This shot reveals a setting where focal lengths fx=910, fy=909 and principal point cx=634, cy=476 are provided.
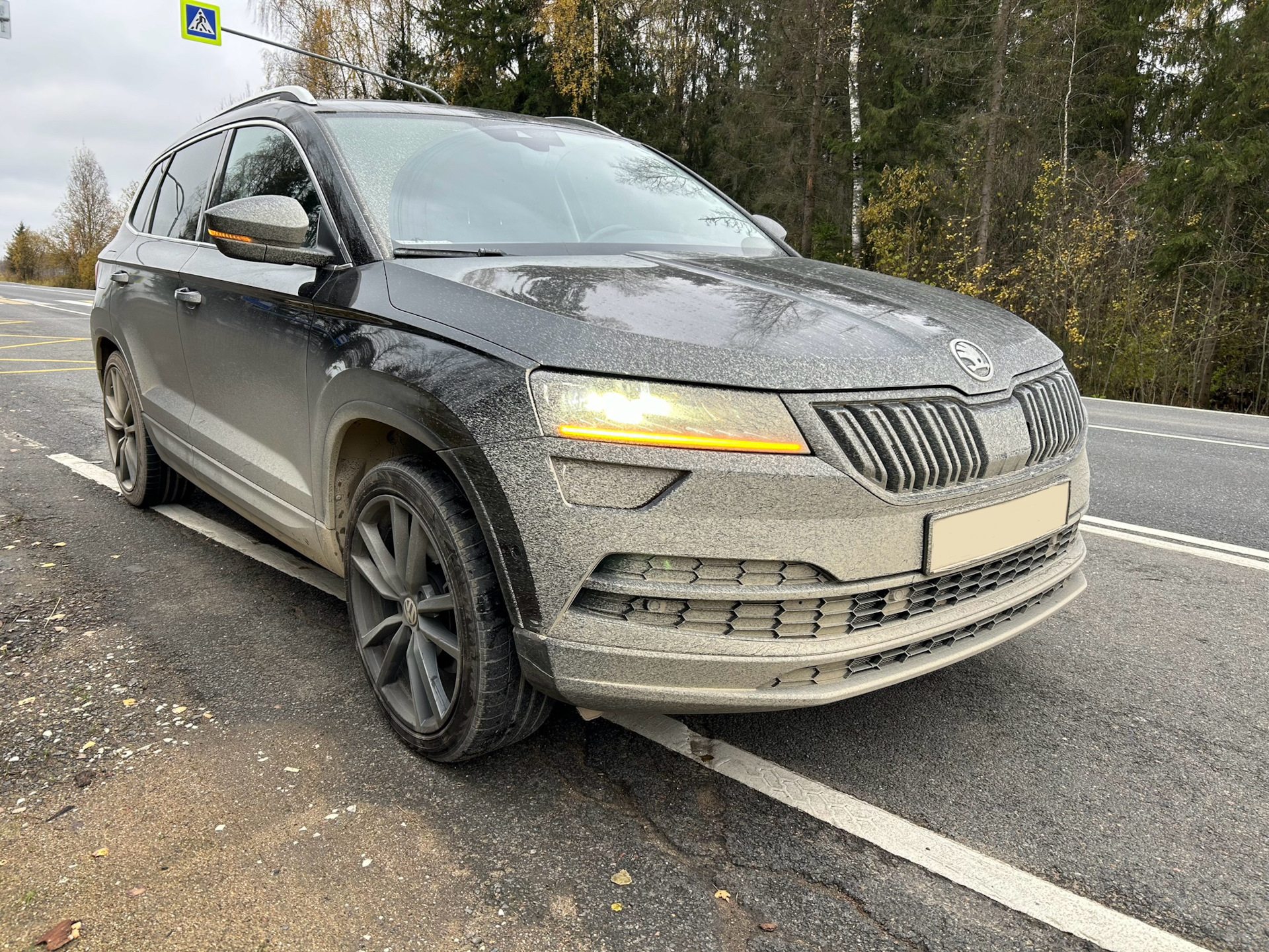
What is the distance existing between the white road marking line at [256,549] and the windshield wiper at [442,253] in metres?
1.29

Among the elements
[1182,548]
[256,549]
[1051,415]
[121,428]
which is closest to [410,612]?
[1051,415]

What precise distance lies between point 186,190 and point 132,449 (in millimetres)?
1359

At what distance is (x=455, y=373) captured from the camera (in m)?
2.04

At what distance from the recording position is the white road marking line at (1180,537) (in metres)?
4.24

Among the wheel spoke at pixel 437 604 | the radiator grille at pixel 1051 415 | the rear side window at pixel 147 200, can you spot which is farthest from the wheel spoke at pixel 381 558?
the rear side window at pixel 147 200

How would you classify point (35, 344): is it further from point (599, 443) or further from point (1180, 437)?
point (1180, 437)

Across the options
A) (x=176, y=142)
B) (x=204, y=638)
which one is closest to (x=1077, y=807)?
(x=204, y=638)

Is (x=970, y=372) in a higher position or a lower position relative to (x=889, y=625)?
higher

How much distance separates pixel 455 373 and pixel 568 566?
0.53m

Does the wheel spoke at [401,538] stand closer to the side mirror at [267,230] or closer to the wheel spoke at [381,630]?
the wheel spoke at [381,630]

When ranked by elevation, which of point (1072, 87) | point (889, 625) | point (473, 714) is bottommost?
point (473, 714)

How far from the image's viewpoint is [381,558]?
2.43 m

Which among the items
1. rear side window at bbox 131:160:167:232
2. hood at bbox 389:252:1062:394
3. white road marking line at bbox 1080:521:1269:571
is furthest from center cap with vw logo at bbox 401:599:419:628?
white road marking line at bbox 1080:521:1269:571

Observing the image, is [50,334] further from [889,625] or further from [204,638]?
[889,625]
